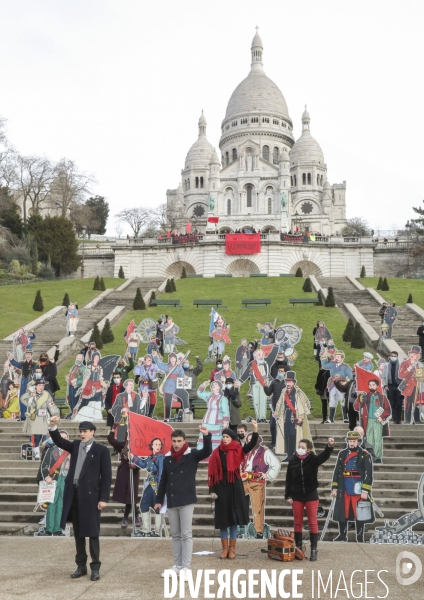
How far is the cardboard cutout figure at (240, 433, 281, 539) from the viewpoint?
9219mm

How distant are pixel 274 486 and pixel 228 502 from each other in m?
→ 3.71

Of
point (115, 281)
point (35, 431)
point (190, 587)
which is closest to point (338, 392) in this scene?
point (35, 431)

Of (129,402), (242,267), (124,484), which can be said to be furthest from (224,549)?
(242,267)

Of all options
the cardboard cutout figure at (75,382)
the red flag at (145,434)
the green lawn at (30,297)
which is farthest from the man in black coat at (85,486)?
the green lawn at (30,297)

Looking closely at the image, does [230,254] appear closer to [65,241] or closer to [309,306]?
[65,241]

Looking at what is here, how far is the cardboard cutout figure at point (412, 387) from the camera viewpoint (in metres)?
14.9

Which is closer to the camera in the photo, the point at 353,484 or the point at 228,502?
the point at 228,502

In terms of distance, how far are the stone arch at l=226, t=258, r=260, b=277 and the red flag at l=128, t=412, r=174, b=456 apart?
153 ft

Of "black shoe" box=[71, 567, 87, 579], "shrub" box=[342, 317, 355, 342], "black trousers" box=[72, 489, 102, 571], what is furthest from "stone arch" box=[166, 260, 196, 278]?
"black shoe" box=[71, 567, 87, 579]

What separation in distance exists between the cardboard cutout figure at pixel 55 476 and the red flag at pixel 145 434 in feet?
3.12

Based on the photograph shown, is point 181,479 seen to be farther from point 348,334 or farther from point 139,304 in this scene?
point 139,304

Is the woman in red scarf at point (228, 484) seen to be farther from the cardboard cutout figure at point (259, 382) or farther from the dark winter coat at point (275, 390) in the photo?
the cardboard cutout figure at point (259, 382)

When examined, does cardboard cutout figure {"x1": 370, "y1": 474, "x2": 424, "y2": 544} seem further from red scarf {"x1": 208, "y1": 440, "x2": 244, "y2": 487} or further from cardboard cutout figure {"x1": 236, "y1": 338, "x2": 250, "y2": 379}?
cardboard cutout figure {"x1": 236, "y1": 338, "x2": 250, "y2": 379}

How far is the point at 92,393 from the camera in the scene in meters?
15.3
